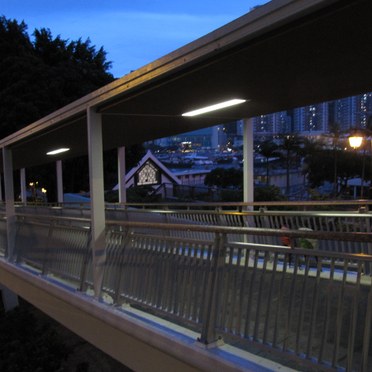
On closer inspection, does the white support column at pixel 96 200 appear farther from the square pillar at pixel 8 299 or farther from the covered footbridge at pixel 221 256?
the square pillar at pixel 8 299

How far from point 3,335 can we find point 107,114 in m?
7.89

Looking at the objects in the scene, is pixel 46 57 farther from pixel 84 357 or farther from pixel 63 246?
pixel 63 246

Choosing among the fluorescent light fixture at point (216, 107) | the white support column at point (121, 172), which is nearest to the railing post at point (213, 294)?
the fluorescent light fixture at point (216, 107)

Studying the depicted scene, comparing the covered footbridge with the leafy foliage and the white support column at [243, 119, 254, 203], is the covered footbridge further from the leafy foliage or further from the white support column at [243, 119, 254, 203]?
the leafy foliage

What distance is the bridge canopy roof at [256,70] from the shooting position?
10.3 feet

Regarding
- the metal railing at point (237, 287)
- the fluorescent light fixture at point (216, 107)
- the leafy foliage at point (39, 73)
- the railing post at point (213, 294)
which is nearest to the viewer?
the metal railing at point (237, 287)

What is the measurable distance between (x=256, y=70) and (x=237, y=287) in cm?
222

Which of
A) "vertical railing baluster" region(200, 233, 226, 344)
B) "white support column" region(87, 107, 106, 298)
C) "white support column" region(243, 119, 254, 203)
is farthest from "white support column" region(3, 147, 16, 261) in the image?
"vertical railing baluster" region(200, 233, 226, 344)

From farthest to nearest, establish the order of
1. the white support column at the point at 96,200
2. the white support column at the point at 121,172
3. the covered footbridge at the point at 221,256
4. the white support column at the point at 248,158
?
the white support column at the point at 121,172 → the white support column at the point at 248,158 → the white support column at the point at 96,200 → the covered footbridge at the point at 221,256

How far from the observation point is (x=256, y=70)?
448 centimetres

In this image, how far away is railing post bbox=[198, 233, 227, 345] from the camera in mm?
3797

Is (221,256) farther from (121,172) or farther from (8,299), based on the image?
(8,299)

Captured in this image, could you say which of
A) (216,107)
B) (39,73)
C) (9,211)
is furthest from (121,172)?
(39,73)

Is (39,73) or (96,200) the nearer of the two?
(96,200)
